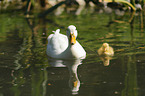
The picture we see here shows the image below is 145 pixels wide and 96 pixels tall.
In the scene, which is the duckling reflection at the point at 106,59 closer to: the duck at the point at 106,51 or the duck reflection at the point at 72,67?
the duck at the point at 106,51

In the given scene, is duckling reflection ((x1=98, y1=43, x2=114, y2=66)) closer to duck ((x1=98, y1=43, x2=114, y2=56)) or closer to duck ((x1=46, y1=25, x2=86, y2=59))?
duck ((x1=98, y1=43, x2=114, y2=56))

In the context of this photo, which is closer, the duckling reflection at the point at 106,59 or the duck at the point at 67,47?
the duckling reflection at the point at 106,59

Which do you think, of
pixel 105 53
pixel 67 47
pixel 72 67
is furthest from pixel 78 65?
pixel 105 53

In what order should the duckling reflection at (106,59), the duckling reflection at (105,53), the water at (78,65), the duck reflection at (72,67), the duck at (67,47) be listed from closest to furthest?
the water at (78,65)
the duck reflection at (72,67)
the duckling reflection at (106,59)
the duck at (67,47)
the duckling reflection at (105,53)

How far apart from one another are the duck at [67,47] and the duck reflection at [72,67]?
14 centimetres

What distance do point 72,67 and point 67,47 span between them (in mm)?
→ 825

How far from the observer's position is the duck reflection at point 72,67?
214 inches

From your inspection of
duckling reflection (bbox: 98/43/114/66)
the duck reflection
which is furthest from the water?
duckling reflection (bbox: 98/43/114/66)

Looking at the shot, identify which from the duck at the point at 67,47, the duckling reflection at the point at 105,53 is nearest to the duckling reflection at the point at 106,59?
the duckling reflection at the point at 105,53

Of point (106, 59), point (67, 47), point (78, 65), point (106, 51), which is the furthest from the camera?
point (106, 51)

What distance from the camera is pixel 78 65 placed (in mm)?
6848

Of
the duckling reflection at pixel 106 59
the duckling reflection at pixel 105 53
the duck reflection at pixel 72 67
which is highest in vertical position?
the duckling reflection at pixel 105 53

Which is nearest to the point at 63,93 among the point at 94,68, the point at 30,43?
the point at 94,68

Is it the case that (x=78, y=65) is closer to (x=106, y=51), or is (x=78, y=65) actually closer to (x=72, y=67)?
(x=72, y=67)
